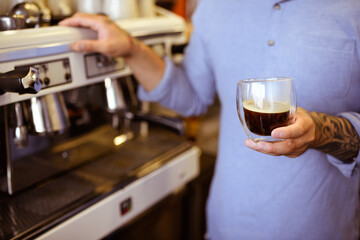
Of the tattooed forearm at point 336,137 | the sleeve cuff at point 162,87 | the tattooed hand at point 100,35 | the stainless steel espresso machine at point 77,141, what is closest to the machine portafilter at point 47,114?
the stainless steel espresso machine at point 77,141

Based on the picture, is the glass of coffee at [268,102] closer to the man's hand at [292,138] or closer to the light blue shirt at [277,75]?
the man's hand at [292,138]

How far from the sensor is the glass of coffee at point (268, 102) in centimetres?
60

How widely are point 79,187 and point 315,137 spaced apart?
653 millimetres

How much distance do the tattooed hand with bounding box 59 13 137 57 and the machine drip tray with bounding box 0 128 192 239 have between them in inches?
14.6

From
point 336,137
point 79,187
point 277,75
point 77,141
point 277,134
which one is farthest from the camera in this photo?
point 77,141

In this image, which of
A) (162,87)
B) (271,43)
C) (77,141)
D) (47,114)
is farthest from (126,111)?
(271,43)

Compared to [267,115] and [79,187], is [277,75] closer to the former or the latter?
[267,115]

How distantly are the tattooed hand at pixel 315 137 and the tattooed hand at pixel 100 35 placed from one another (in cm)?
46

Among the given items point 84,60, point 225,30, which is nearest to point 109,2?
point 84,60

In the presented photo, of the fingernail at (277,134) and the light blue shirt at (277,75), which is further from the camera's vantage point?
the light blue shirt at (277,75)

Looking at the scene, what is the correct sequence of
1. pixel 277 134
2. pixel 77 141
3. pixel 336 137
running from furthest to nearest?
pixel 77 141 → pixel 336 137 → pixel 277 134

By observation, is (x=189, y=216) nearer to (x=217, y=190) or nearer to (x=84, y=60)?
(x=217, y=190)

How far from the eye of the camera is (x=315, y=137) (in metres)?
0.65

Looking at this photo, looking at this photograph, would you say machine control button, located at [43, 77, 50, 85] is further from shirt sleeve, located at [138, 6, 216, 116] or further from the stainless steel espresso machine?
shirt sleeve, located at [138, 6, 216, 116]
